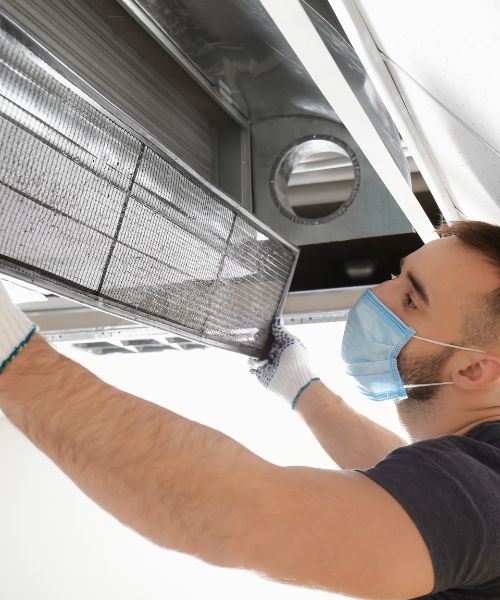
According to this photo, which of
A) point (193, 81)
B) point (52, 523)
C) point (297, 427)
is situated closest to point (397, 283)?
point (193, 81)

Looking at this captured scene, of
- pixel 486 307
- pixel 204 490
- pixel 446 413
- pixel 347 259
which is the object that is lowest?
pixel 204 490

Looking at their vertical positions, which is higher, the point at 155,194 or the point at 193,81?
the point at 193,81

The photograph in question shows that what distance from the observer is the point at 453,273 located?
139 centimetres

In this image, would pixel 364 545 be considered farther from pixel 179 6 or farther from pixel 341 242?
pixel 179 6

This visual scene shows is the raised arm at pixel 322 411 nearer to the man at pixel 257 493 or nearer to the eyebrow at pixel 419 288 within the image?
the eyebrow at pixel 419 288

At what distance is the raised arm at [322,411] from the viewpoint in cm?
172

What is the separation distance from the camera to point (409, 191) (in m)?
1.36

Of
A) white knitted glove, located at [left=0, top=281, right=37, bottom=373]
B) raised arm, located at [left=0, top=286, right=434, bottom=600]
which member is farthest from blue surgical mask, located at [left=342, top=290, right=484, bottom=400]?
Answer: white knitted glove, located at [left=0, top=281, right=37, bottom=373]

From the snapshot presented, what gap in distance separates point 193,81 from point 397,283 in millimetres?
740

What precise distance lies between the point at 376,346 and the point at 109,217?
673mm

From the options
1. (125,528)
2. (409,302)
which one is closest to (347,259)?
(409,302)

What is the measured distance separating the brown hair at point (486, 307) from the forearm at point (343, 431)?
50 cm

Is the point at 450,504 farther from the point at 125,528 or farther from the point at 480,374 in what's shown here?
the point at 125,528

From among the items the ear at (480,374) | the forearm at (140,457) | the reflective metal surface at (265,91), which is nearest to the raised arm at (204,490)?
the forearm at (140,457)
